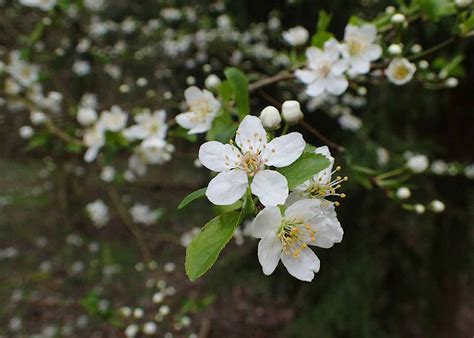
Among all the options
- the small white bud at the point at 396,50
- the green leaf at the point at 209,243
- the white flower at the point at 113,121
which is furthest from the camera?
the white flower at the point at 113,121

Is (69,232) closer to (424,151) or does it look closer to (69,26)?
(69,26)

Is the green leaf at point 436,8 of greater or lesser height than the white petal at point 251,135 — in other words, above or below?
above

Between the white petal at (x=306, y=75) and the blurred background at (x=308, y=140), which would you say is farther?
the blurred background at (x=308, y=140)

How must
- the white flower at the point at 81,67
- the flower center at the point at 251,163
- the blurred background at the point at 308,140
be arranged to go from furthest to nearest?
the white flower at the point at 81,67
the blurred background at the point at 308,140
the flower center at the point at 251,163

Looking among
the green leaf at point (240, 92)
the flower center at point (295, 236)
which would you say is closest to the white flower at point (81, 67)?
the green leaf at point (240, 92)

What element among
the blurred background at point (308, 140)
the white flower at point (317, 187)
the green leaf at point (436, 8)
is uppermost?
the green leaf at point (436, 8)

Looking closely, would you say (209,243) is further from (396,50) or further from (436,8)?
(436,8)

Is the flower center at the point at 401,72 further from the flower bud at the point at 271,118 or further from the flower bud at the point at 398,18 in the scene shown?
the flower bud at the point at 271,118
